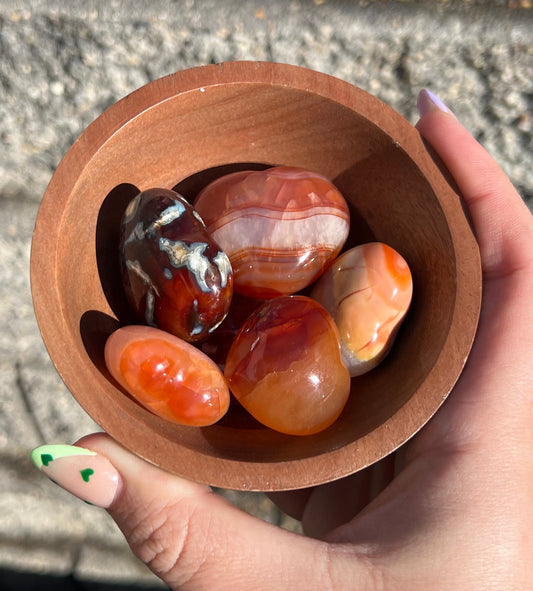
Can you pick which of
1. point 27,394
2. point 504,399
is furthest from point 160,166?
point 27,394

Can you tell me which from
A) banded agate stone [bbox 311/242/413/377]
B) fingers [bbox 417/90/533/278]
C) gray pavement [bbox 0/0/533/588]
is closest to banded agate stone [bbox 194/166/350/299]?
banded agate stone [bbox 311/242/413/377]

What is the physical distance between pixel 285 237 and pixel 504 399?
1.00ft

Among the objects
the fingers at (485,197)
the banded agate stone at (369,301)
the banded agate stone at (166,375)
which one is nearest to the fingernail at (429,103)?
the fingers at (485,197)

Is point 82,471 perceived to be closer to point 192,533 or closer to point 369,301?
point 192,533

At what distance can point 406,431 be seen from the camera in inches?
23.3

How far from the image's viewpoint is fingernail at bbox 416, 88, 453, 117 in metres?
0.80

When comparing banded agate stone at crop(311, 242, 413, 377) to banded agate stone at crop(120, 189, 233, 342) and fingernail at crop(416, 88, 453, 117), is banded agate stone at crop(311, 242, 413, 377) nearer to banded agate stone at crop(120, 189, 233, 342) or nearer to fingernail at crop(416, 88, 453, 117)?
→ banded agate stone at crop(120, 189, 233, 342)

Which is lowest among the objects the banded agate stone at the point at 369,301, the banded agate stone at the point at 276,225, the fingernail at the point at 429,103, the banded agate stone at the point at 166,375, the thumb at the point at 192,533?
the thumb at the point at 192,533

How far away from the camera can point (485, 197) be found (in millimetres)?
735

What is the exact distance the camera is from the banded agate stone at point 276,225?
2.19ft

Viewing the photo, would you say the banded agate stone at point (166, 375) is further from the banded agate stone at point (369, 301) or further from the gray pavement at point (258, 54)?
the gray pavement at point (258, 54)

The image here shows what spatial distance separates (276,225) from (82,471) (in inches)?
13.3

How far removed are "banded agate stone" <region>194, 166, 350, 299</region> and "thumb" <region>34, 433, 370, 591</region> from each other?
0.24m

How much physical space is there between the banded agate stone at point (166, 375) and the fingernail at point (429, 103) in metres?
0.46
